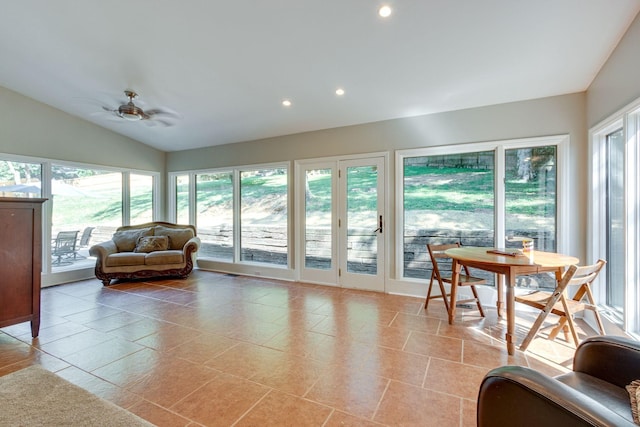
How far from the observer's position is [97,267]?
4.88 m

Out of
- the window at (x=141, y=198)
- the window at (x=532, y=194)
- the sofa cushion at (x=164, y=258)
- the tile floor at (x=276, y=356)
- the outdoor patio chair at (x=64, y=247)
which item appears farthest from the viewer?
the window at (x=141, y=198)

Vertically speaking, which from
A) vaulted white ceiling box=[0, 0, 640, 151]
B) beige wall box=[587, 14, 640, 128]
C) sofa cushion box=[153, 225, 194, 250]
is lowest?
sofa cushion box=[153, 225, 194, 250]

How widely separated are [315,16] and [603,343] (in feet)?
9.54

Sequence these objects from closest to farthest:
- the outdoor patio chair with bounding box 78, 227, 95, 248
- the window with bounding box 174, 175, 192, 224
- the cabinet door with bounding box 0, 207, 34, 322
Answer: the cabinet door with bounding box 0, 207, 34, 322 → the outdoor patio chair with bounding box 78, 227, 95, 248 → the window with bounding box 174, 175, 192, 224

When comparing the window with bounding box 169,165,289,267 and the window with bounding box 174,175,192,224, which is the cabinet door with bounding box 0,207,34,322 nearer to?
the window with bounding box 169,165,289,267

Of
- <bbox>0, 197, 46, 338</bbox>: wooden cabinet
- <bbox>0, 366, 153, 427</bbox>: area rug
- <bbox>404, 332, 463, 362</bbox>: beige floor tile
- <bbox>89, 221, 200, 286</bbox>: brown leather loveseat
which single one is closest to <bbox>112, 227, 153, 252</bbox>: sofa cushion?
<bbox>89, 221, 200, 286</bbox>: brown leather loveseat

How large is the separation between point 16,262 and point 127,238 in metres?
2.88

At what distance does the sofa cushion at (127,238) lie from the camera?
211 inches

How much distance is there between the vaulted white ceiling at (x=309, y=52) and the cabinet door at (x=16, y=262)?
1952 mm

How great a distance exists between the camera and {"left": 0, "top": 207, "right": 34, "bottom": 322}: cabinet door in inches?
102

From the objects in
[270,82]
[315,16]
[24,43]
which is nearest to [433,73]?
[315,16]

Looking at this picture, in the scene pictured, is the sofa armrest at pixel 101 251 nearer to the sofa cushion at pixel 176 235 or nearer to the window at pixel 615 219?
the sofa cushion at pixel 176 235

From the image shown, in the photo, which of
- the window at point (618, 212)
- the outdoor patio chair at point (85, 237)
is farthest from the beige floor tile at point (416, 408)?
the outdoor patio chair at point (85, 237)

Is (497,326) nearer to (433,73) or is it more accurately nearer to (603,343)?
(603,343)
